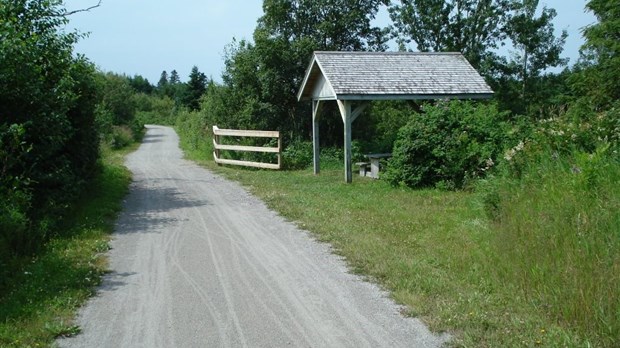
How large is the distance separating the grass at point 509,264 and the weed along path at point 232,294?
0.39 meters

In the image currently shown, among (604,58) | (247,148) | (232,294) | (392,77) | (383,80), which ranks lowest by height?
(232,294)

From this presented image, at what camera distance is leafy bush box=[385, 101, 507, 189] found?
14.0m

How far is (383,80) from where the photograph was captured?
1695 centimetres

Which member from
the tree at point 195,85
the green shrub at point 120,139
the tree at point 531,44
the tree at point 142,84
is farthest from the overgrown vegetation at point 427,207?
the tree at point 142,84

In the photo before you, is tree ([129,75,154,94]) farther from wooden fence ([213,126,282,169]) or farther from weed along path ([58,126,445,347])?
weed along path ([58,126,445,347])

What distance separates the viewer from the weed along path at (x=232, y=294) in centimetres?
520

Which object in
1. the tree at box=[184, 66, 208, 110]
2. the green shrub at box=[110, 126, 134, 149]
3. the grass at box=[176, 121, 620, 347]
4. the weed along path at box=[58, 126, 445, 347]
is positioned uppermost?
the tree at box=[184, 66, 208, 110]

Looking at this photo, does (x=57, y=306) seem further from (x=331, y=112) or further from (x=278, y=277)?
(x=331, y=112)

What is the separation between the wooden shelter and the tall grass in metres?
8.92

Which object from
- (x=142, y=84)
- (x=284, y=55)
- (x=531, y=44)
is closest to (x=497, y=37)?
(x=531, y=44)

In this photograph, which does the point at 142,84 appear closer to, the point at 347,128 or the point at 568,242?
the point at 347,128

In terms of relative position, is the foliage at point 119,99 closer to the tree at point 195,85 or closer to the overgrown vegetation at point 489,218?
the tree at point 195,85

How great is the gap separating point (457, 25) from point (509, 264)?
3888 cm

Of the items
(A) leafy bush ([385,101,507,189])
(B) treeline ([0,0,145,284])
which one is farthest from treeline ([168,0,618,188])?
(B) treeline ([0,0,145,284])
